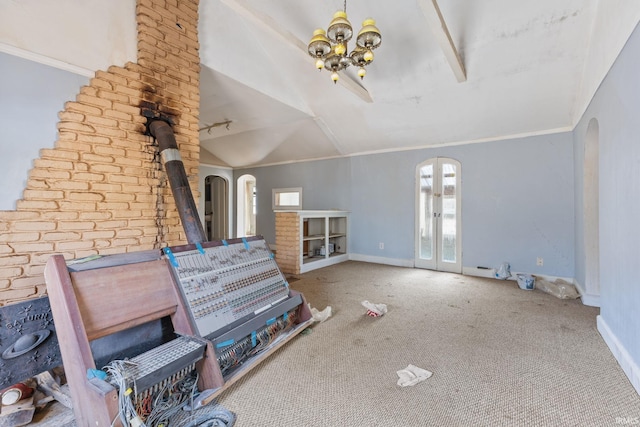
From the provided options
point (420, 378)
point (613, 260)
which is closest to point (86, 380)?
point (420, 378)

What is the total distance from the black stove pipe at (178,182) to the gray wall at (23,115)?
68 centimetres

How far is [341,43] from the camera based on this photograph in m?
2.44

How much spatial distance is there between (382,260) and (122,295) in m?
4.86

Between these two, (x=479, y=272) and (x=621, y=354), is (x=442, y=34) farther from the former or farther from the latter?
(x=479, y=272)

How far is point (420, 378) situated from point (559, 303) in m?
2.63

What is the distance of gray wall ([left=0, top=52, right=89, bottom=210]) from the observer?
1.97m

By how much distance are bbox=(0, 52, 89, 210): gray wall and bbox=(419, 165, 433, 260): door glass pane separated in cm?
502

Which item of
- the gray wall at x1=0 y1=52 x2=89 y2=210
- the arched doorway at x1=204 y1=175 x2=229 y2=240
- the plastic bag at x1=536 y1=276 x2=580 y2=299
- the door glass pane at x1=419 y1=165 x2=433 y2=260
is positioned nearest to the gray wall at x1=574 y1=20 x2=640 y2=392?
the plastic bag at x1=536 y1=276 x2=580 y2=299

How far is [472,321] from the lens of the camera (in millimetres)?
2910

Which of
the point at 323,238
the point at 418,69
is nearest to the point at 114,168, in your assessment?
the point at 418,69

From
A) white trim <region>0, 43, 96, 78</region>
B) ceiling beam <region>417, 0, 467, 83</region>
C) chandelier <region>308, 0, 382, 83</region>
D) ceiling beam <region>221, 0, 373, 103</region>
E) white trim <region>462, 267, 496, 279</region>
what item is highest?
ceiling beam <region>221, 0, 373, 103</region>

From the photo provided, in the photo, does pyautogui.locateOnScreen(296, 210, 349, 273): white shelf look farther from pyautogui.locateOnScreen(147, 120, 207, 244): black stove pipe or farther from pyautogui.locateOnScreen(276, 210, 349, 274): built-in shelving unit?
pyautogui.locateOnScreen(147, 120, 207, 244): black stove pipe

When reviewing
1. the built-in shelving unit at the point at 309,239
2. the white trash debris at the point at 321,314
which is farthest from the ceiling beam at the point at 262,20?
the white trash debris at the point at 321,314

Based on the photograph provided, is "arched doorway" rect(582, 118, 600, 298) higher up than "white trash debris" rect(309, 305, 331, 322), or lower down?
higher up
